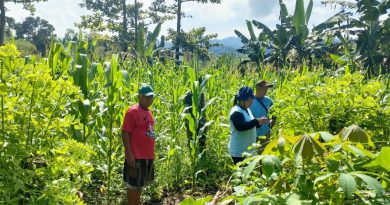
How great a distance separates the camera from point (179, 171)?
18.9 ft

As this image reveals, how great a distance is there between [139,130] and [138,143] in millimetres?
148

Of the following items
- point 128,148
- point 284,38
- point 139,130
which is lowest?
point 128,148

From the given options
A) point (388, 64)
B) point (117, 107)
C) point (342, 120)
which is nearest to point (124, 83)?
point (117, 107)

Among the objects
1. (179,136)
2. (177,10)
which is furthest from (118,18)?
(179,136)

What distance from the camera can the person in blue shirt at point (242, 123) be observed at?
440 centimetres

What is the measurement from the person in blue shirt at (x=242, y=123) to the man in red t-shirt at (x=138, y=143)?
2.90ft

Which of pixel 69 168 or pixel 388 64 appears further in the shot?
pixel 388 64

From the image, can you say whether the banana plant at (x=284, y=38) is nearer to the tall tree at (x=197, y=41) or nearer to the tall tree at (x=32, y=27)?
the tall tree at (x=197, y=41)

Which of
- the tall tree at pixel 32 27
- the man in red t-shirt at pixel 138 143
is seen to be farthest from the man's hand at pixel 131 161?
the tall tree at pixel 32 27

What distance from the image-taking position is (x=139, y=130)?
4.31m

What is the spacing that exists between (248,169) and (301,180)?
0.22 metres

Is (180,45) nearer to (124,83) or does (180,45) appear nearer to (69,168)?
(124,83)

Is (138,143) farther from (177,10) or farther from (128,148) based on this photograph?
(177,10)

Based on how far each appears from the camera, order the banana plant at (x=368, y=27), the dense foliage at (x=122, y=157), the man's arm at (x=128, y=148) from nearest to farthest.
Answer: the dense foliage at (x=122, y=157) → the man's arm at (x=128, y=148) → the banana plant at (x=368, y=27)
